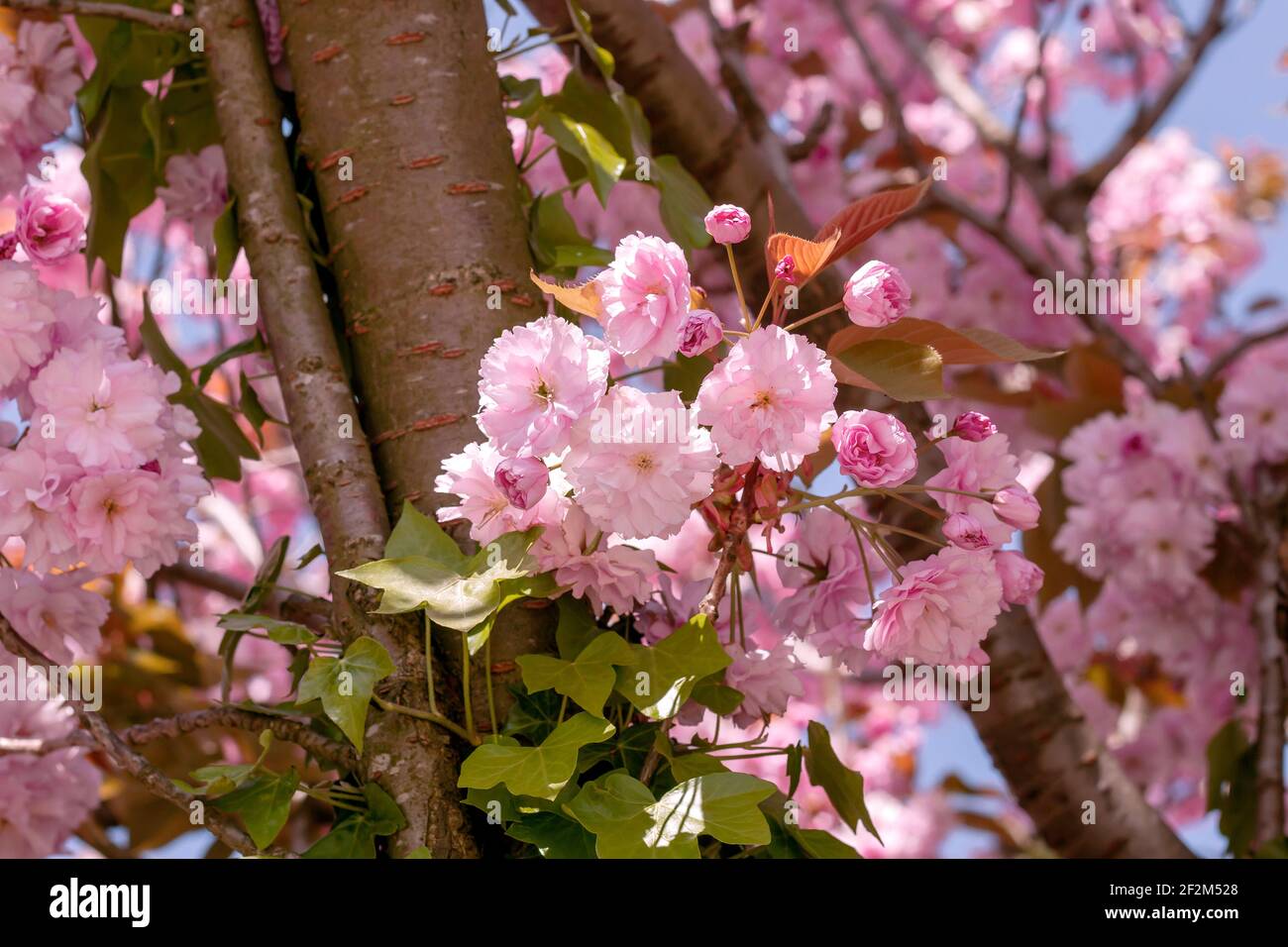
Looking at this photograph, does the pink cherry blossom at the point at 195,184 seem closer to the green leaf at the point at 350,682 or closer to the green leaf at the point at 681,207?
the green leaf at the point at 681,207

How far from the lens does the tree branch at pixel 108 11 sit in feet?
3.88

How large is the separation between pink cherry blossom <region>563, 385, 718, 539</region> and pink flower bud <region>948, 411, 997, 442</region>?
230mm

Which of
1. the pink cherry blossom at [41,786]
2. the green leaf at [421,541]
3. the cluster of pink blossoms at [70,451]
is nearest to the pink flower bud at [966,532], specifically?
the green leaf at [421,541]

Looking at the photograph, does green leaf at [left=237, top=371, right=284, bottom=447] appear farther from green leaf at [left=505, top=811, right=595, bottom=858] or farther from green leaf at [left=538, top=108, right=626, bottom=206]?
green leaf at [left=505, top=811, right=595, bottom=858]

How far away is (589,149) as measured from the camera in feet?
3.98

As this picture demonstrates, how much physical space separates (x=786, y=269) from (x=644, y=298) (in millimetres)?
111

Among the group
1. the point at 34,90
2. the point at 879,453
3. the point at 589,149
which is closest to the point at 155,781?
the point at 879,453

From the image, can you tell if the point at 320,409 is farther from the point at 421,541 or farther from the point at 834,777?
the point at 834,777

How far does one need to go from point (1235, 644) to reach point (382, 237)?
1.55 metres

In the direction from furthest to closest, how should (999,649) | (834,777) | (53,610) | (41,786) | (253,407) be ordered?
(999,649) < (41,786) < (253,407) < (53,610) < (834,777)

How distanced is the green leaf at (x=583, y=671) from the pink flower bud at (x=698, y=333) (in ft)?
0.72

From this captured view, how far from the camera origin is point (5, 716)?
147cm

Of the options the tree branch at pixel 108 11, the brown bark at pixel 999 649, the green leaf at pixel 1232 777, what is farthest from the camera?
the green leaf at pixel 1232 777
